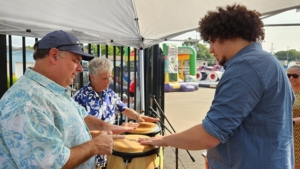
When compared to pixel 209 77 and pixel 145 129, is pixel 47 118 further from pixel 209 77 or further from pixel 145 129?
pixel 209 77

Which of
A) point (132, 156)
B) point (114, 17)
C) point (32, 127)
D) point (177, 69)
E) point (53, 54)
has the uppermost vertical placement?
point (114, 17)

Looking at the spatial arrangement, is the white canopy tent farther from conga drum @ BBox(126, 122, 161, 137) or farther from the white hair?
conga drum @ BBox(126, 122, 161, 137)

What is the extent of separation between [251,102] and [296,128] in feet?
6.12

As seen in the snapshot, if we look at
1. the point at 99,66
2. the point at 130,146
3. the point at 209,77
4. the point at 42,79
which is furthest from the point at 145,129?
the point at 209,77

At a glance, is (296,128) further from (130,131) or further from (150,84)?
(150,84)

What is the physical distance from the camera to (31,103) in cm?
100

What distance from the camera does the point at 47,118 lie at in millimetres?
1009

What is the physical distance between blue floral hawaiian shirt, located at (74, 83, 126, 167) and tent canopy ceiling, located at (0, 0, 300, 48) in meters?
0.73

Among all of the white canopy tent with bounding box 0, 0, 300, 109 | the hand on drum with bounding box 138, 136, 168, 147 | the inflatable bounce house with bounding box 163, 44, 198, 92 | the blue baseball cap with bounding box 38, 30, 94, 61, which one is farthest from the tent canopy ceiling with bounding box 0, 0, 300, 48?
the inflatable bounce house with bounding box 163, 44, 198, 92

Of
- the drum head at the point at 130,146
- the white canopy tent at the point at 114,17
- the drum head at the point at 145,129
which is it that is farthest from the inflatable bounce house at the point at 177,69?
the drum head at the point at 130,146

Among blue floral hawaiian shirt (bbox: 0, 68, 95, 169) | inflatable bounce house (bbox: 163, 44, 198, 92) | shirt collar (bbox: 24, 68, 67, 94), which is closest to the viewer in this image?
blue floral hawaiian shirt (bbox: 0, 68, 95, 169)

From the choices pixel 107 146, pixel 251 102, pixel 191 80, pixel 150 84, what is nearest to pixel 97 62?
pixel 107 146

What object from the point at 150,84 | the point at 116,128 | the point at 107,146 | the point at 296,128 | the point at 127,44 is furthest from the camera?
the point at 150,84

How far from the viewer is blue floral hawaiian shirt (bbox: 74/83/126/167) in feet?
7.16
